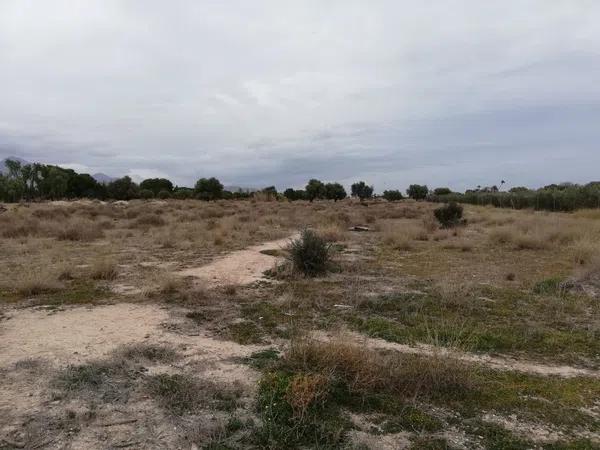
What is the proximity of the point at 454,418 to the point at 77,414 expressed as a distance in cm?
333

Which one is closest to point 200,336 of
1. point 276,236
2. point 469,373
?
point 469,373

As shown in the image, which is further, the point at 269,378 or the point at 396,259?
the point at 396,259

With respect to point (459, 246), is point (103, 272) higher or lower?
lower

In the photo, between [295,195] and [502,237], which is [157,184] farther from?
[502,237]

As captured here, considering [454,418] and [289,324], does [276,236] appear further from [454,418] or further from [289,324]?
[454,418]

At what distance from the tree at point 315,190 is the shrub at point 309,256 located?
2377 inches

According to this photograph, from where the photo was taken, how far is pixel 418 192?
80.2 metres

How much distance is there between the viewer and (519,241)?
16141 millimetres

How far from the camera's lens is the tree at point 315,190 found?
237ft

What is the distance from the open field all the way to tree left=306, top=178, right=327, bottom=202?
6013 cm

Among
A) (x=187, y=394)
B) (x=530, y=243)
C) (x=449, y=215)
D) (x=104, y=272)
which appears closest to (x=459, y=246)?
(x=530, y=243)

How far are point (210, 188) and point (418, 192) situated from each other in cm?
3506

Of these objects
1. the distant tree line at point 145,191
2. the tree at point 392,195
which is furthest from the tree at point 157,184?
the tree at point 392,195

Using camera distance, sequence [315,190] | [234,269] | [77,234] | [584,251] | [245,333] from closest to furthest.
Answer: [245,333]
[234,269]
[584,251]
[77,234]
[315,190]
